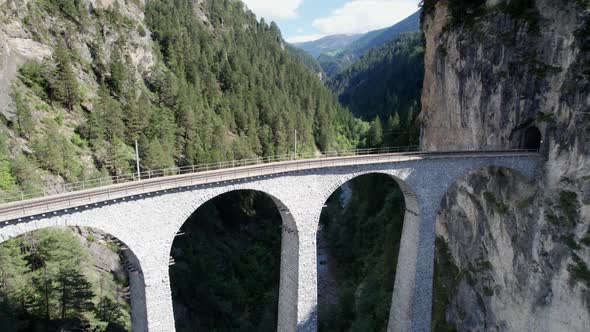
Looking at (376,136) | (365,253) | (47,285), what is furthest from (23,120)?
(376,136)

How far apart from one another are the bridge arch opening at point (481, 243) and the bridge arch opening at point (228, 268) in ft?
50.7

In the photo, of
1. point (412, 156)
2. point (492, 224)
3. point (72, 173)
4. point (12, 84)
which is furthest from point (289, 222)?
point (12, 84)

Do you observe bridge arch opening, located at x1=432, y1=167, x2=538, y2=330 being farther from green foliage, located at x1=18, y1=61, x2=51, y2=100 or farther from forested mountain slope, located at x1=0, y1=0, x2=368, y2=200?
green foliage, located at x1=18, y1=61, x2=51, y2=100

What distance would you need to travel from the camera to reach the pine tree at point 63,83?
4253 centimetres

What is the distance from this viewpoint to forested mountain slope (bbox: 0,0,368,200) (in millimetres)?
36906

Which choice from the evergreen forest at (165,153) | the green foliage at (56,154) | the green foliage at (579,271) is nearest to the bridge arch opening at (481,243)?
the green foliage at (579,271)

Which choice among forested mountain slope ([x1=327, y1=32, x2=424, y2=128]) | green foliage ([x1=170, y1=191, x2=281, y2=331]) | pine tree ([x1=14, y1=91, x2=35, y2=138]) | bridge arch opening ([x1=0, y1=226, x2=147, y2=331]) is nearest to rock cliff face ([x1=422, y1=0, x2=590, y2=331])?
green foliage ([x1=170, y1=191, x2=281, y2=331])

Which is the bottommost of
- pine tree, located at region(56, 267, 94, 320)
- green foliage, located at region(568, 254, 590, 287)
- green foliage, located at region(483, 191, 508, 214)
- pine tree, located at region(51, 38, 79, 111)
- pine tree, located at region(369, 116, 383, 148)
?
pine tree, located at region(56, 267, 94, 320)

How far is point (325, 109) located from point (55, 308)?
265ft

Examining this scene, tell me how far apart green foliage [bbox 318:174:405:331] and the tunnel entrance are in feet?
48.5

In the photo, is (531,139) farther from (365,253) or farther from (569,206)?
(365,253)

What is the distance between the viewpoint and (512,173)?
2673 cm

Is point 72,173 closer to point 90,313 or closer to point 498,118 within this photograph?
point 90,313

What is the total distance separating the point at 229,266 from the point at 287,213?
30522mm
